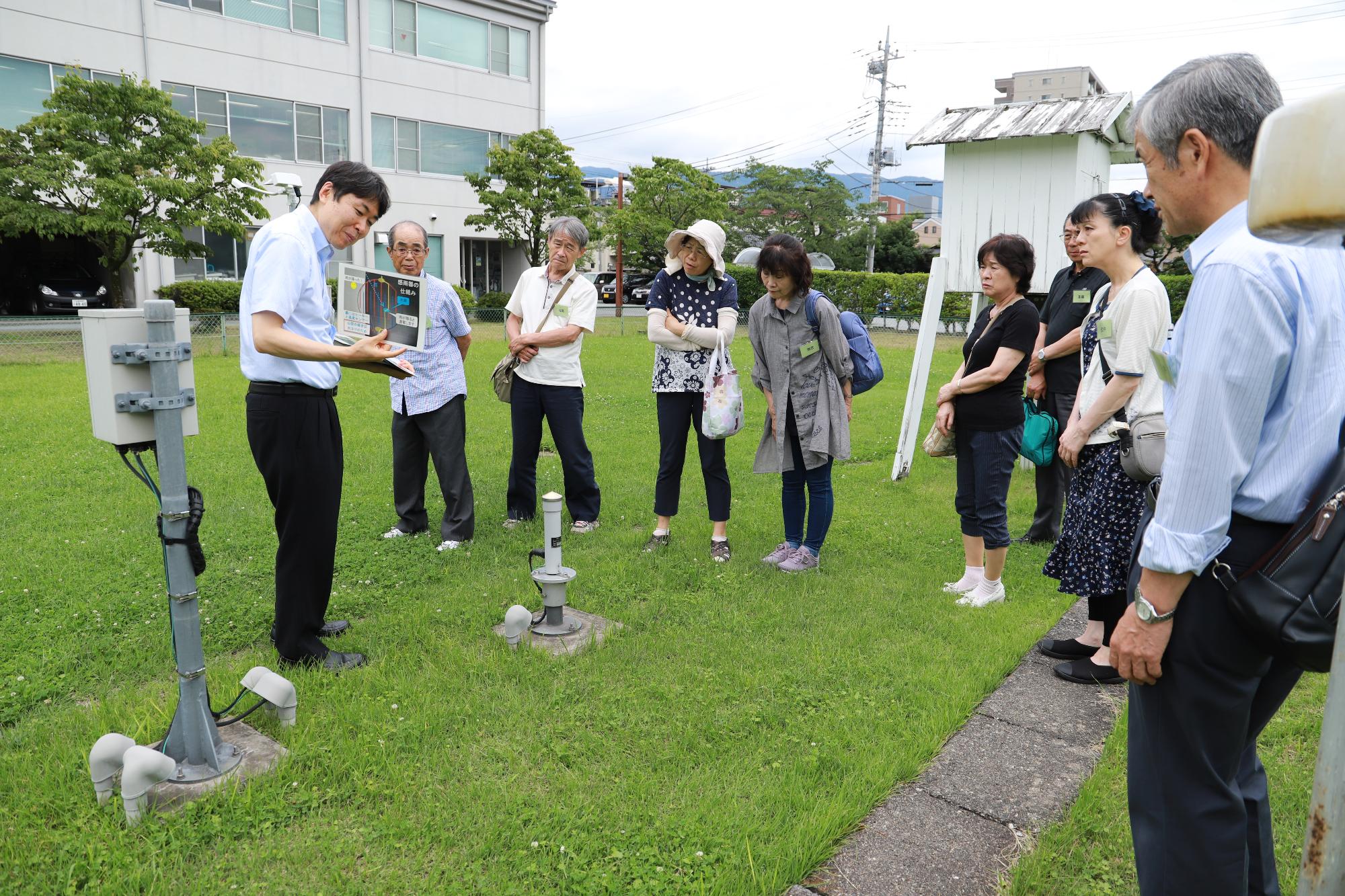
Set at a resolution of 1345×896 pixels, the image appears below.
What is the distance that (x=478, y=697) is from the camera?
3605 millimetres

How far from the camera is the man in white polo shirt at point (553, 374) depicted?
596 centimetres

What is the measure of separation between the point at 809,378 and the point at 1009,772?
2525 millimetres

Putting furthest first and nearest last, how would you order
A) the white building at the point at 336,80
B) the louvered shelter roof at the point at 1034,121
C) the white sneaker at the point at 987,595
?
the white building at the point at 336,80 → the louvered shelter roof at the point at 1034,121 → the white sneaker at the point at 987,595

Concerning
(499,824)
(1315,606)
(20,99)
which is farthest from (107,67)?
(1315,606)

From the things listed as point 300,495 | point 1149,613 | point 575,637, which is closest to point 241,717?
point 300,495

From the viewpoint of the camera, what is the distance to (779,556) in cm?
548

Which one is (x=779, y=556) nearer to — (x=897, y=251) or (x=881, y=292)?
(x=881, y=292)

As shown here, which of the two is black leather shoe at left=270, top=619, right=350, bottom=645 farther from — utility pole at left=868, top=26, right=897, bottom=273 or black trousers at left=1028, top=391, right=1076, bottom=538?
utility pole at left=868, top=26, right=897, bottom=273

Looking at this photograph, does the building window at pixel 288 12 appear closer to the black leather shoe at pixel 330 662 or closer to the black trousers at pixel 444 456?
the black trousers at pixel 444 456

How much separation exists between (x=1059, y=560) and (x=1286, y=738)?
1.07m

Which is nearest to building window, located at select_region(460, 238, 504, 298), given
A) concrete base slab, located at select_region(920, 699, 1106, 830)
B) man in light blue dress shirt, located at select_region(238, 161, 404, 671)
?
man in light blue dress shirt, located at select_region(238, 161, 404, 671)

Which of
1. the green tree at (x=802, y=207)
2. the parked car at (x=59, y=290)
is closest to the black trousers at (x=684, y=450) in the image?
the parked car at (x=59, y=290)

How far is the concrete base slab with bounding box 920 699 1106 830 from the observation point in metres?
2.99

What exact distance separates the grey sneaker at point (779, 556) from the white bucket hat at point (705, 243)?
65.3 inches
